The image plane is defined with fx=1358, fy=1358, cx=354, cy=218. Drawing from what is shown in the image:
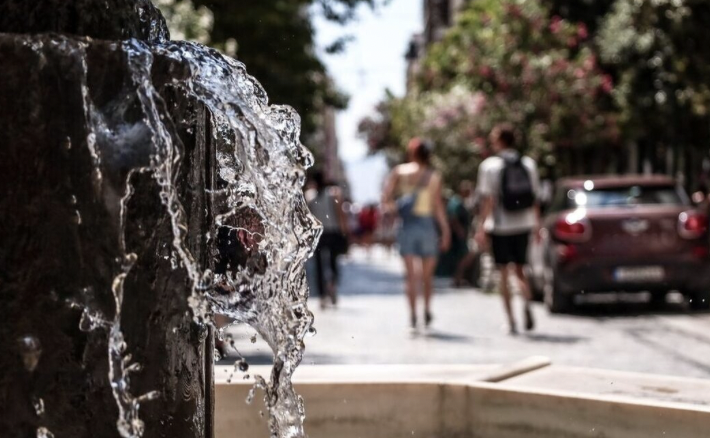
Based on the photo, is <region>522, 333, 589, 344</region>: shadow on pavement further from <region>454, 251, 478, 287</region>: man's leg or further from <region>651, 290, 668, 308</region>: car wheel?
<region>454, 251, 478, 287</region>: man's leg

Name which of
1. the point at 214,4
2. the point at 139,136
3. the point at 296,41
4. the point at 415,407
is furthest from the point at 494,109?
the point at 139,136

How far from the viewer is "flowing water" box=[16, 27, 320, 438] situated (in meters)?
3.18

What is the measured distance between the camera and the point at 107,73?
10.5 feet

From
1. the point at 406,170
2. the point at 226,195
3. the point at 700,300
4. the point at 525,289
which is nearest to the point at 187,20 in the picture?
the point at 406,170

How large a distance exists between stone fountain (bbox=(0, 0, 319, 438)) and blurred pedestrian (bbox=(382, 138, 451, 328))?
8.82 m

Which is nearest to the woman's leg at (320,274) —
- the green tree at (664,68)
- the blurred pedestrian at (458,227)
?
the green tree at (664,68)

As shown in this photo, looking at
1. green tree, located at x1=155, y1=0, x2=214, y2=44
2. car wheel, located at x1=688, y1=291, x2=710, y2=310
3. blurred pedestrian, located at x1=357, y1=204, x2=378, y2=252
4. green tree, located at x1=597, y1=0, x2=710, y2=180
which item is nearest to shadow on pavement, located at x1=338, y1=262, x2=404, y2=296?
green tree, located at x1=155, y1=0, x2=214, y2=44

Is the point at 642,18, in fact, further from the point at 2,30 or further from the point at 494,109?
the point at 2,30

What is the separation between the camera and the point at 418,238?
488 inches

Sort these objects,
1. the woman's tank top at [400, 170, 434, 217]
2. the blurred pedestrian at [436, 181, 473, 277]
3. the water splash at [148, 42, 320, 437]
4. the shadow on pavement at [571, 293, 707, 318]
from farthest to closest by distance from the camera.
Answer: the blurred pedestrian at [436, 181, 473, 277], the shadow on pavement at [571, 293, 707, 318], the woman's tank top at [400, 170, 434, 217], the water splash at [148, 42, 320, 437]

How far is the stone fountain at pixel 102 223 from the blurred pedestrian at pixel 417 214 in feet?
28.9

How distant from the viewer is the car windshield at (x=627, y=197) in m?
14.9

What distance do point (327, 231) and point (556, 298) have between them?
10.5 ft

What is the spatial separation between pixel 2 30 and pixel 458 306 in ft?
44.9
